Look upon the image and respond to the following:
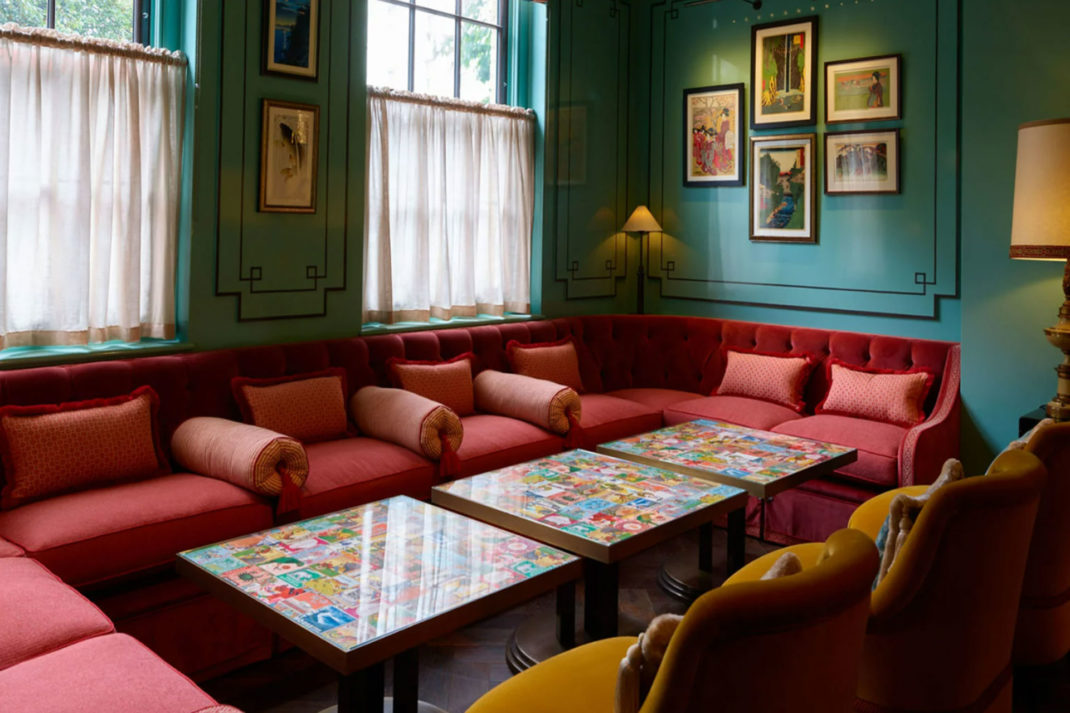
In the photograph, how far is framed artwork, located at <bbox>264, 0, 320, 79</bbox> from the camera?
2.73m

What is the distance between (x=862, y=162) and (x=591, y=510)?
2045 millimetres

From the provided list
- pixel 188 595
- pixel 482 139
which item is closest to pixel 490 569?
pixel 188 595

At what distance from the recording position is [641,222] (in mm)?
3848

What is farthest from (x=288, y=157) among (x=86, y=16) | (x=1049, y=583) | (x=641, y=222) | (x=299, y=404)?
(x=1049, y=583)

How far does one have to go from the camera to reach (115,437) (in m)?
2.20

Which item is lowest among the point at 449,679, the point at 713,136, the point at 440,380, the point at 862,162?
the point at 449,679

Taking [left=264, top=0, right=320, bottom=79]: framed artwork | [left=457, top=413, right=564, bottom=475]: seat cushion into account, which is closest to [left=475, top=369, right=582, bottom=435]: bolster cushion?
[left=457, top=413, right=564, bottom=475]: seat cushion

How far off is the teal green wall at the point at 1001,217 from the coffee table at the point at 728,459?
2.07 ft

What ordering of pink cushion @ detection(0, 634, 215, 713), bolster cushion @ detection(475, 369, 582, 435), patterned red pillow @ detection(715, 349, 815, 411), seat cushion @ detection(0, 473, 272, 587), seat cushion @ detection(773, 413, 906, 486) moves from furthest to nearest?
1. patterned red pillow @ detection(715, 349, 815, 411)
2. bolster cushion @ detection(475, 369, 582, 435)
3. seat cushion @ detection(773, 413, 906, 486)
4. seat cushion @ detection(0, 473, 272, 587)
5. pink cushion @ detection(0, 634, 215, 713)

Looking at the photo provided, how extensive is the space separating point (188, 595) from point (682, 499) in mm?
1139

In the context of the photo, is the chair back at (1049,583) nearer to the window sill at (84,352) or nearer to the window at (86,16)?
the window sill at (84,352)

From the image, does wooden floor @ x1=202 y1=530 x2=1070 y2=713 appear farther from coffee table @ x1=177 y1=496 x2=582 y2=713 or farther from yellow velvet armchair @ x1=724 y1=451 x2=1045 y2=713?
yellow velvet armchair @ x1=724 y1=451 x2=1045 y2=713

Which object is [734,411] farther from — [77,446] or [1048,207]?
[77,446]

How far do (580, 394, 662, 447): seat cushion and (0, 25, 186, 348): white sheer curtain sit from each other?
4.59 feet
